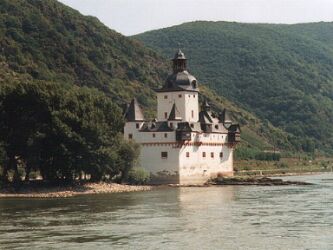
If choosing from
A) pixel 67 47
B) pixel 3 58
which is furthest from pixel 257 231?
pixel 67 47

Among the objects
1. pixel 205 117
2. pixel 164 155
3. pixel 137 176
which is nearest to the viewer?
pixel 137 176

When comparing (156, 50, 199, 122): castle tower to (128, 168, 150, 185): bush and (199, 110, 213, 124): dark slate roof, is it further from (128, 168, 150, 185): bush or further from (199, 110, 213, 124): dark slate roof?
(128, 168, 150, 185): bush

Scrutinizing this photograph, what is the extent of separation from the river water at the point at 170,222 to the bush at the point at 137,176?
14429 mm

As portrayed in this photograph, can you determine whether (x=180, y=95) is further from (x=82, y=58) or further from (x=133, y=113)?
(x=82, y=58)

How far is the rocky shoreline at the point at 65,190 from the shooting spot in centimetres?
7669

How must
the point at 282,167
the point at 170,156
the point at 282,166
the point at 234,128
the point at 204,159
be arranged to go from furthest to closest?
the point at 282,166 → the point at 282,167 → the point at 234,128 → the point at 204,159 → the point at 170,156

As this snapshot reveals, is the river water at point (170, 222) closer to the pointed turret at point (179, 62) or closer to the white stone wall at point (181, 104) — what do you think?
the white stone wall at point (181, 104)

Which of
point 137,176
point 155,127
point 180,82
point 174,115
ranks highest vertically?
point 180,82

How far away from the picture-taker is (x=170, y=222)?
52531 millimetres

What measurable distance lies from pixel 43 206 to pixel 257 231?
22.7 meters

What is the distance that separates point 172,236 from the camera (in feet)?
150

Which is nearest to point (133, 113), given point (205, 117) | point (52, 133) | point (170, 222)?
point (205, 117)

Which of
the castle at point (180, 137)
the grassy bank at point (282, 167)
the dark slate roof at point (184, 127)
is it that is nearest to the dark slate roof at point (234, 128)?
the castle at point (180, 137)

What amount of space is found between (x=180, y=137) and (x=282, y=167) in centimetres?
4446
